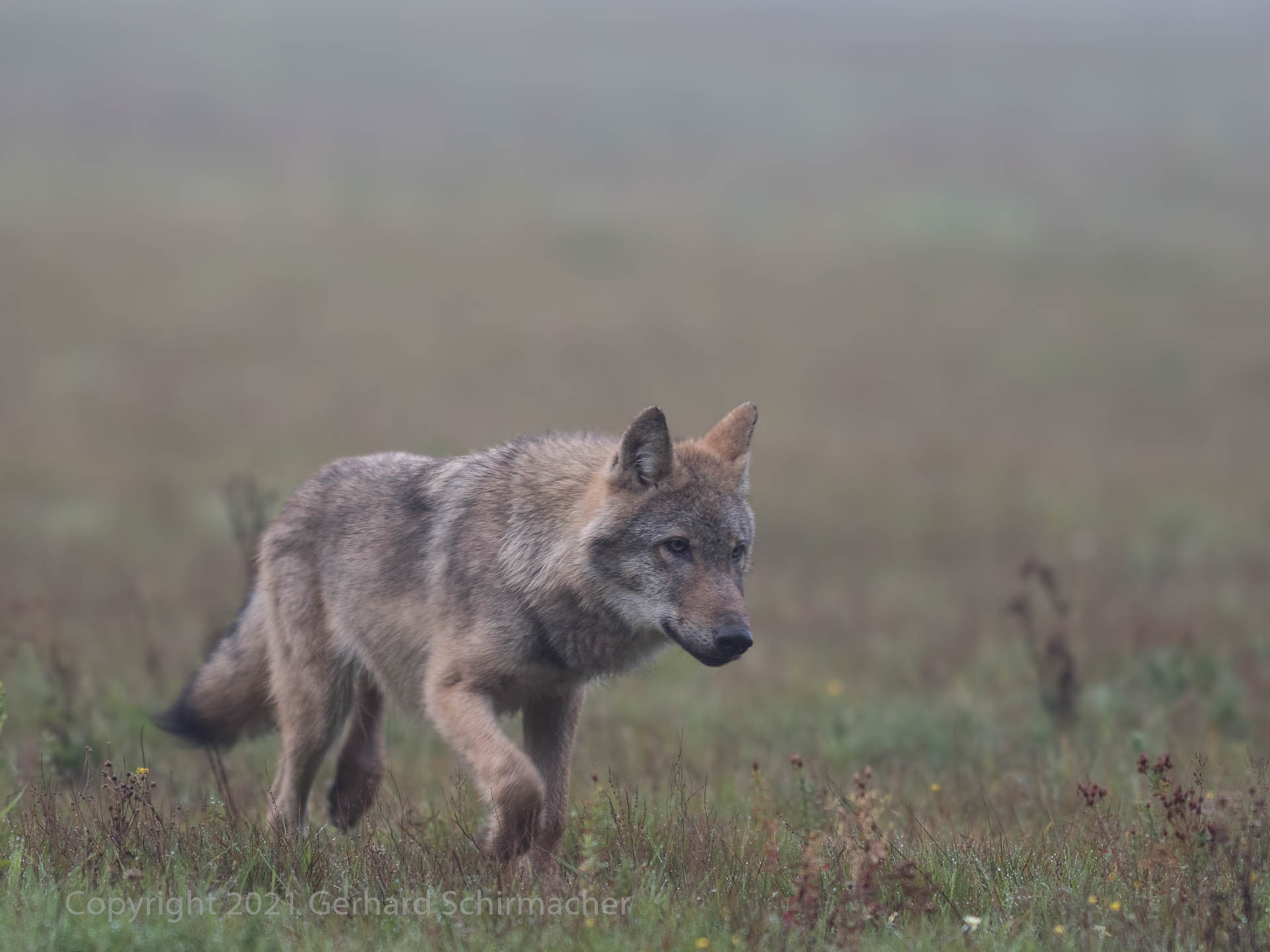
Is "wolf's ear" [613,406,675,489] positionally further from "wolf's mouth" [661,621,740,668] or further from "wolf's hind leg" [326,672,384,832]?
"wolf's hind leg" [326,672,384,832]

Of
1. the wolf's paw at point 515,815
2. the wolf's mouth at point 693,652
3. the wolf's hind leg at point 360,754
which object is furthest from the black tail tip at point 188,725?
the wolf's mouth at point 693,652

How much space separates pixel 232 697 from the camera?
6059mm

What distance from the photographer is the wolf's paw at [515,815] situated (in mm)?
4605

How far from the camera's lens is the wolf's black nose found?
4.61 metres

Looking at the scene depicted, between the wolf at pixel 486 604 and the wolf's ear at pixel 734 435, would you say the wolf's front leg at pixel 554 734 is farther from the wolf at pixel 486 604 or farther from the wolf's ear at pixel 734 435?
the wolf's ear at pixel 734 435

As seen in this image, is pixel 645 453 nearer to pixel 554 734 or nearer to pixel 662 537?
pixel 662 537

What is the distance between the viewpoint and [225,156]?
2880 cm

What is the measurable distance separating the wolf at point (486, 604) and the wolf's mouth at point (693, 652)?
12 millimetres

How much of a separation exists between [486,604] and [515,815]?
0.89 m

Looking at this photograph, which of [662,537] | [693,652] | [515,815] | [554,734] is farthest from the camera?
[554,734]

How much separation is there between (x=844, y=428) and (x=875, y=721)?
11.6m

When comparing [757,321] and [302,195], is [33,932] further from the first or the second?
[302,195]

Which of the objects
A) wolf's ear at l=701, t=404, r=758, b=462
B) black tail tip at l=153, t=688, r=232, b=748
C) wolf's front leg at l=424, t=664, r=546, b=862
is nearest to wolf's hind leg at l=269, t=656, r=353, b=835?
black tail tip at l=153, t=688, r=232, b=748

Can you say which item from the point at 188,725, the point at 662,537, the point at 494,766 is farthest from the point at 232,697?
the point at 662,537
